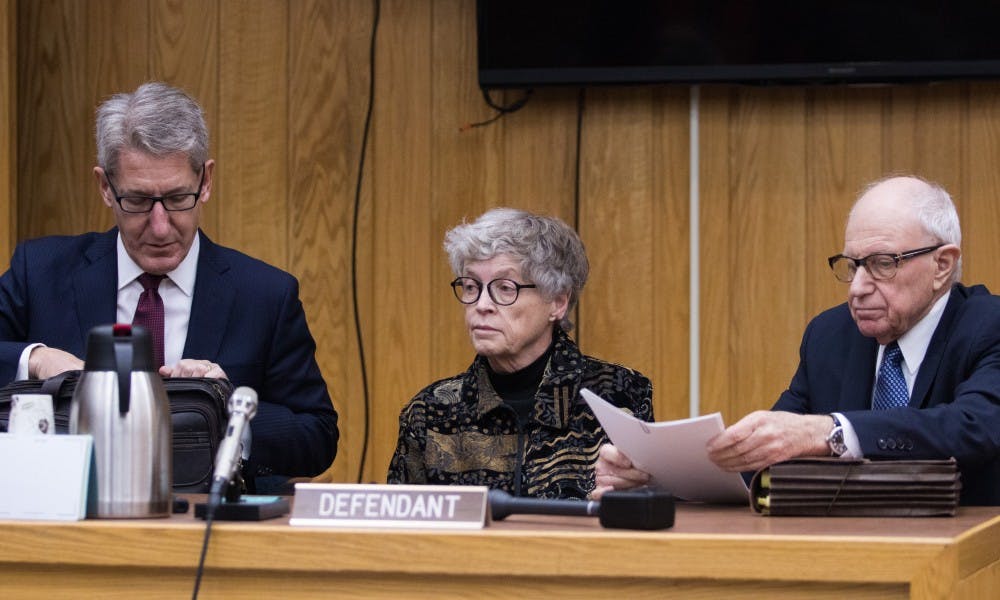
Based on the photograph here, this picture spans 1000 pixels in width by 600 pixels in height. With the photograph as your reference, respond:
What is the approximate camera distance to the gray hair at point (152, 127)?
2619mm

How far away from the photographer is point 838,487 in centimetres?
192

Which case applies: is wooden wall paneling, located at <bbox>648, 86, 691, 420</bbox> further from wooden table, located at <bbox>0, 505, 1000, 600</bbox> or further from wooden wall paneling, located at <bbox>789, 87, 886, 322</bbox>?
wooden table, located at <bbox>0, 505, 1000, 600</bbox>

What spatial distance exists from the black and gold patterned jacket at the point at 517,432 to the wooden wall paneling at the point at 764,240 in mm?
987

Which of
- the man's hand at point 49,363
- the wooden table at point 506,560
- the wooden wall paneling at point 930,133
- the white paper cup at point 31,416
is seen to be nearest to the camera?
the wooden table at point 506,560

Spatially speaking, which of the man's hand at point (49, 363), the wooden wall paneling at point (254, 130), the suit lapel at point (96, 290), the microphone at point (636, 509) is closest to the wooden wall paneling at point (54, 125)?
the wooden wall paneling at point (254, 130)

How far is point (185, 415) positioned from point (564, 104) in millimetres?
1902

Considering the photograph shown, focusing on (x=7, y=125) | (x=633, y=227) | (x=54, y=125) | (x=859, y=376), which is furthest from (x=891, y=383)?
(x=54, y=125)

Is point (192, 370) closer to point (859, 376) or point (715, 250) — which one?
point (859, 376)

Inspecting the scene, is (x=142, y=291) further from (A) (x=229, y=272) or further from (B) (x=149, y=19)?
(B) (x=149, y=19)

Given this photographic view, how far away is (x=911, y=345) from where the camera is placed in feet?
8.28

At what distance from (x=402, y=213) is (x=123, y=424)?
2.18 m

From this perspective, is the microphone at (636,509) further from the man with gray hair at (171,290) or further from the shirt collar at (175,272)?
the shirt collar at (175,272)

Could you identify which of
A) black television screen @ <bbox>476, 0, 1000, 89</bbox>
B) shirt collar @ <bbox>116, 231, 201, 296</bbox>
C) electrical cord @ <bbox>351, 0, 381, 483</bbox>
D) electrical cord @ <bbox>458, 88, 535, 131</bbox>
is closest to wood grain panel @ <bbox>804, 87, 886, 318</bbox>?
black television screen @ <bbox>476, 0, 1000, 89</bbox>

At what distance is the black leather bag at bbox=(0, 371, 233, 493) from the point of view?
224 cm
